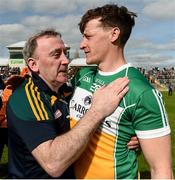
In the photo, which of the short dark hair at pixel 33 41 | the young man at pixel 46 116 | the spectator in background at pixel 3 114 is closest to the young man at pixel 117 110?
the young man at pixel 46 116

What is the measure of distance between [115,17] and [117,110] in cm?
77

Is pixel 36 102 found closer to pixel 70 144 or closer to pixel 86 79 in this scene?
pixel 70 144

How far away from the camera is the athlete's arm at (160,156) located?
112 inches

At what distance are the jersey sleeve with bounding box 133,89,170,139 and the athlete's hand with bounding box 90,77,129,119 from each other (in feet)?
0.48

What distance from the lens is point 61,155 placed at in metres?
2.72

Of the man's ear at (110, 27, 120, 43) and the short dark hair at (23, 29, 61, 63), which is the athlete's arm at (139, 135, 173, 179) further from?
the short dark hair at (23, 29, 61, 63)

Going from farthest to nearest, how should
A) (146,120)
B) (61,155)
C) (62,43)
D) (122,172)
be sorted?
1. (62,43)
2. (122,172)
3. (146,120)
4. (61,155)

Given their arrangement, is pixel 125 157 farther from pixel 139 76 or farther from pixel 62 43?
pixel 62 43

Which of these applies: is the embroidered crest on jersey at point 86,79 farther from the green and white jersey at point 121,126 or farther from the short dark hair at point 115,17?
the short dark hair at point 115,17

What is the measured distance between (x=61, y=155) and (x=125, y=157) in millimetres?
639

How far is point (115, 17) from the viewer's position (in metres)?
3.28

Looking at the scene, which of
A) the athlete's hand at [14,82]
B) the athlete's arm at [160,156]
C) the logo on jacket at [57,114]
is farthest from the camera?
the athlete's hand at [14,82]

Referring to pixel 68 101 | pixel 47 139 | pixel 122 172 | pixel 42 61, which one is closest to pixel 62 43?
pixel 42 61

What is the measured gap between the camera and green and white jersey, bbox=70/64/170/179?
114 inches
